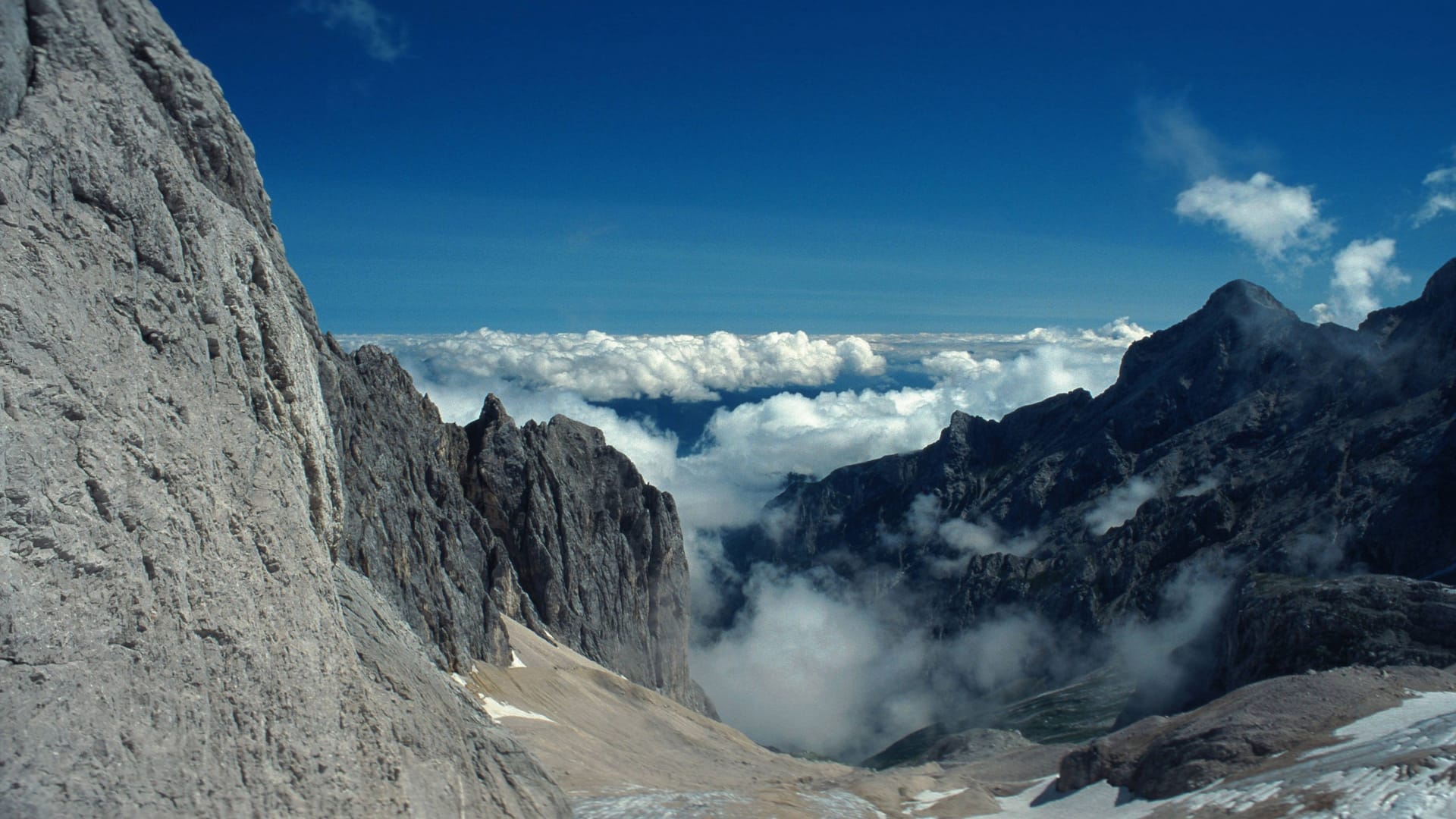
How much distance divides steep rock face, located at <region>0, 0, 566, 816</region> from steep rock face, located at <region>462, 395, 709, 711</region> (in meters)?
102

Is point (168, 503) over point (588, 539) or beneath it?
beneath

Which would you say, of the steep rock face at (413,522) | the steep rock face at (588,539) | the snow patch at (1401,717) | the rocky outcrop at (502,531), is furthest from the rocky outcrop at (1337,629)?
the steep rock face at (588,539)

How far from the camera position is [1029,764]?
76.4 meters

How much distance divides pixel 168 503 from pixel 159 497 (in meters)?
0.17

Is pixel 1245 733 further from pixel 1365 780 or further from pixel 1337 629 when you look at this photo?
pixel 1337 629

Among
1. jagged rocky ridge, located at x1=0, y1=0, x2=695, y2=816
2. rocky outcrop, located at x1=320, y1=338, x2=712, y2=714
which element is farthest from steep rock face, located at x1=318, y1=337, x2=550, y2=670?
jagged rocky ridge, located at x1=0, y1=0, x2=695, y2=816

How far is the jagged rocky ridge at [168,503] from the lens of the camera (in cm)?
1299

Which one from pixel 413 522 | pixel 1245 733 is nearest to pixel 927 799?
pixel 1245 733

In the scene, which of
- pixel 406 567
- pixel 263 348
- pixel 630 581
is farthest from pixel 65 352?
pixel 630 581

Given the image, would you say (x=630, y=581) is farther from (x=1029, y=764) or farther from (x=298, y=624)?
(x=298, y=624)

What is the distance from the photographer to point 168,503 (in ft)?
50.2

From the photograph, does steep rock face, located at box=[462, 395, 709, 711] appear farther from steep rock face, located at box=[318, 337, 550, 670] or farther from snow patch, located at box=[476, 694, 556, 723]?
snow patch, located at box=[476, 694, 556, 723]

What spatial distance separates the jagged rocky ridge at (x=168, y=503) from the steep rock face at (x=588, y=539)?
99134 mm

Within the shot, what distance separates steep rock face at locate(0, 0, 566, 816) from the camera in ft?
42.4
